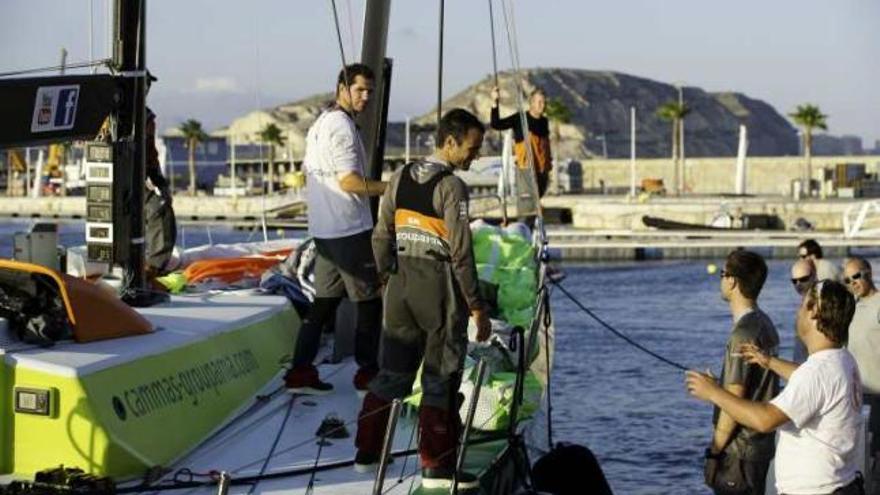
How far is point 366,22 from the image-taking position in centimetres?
1082

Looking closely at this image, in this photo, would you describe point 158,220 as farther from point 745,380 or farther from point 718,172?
point 718,172

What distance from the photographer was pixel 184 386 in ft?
25.6

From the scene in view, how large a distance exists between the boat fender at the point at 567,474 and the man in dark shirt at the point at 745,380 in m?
1.21

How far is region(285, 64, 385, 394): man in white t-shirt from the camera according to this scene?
8523 mm

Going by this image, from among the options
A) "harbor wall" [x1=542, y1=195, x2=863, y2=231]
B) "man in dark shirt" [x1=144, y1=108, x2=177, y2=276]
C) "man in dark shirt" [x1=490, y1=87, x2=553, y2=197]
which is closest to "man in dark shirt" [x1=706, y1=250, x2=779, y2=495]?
"man in dark shirt" [x1=144, y1=108, x2=177, y2=276]

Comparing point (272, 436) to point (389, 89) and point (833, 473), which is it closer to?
point (833, 473)

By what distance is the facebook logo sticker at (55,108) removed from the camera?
6.85 meters

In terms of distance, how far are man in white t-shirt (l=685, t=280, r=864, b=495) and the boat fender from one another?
2222 mm

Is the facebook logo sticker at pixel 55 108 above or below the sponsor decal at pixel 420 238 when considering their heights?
above

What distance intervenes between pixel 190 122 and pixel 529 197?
355 feet

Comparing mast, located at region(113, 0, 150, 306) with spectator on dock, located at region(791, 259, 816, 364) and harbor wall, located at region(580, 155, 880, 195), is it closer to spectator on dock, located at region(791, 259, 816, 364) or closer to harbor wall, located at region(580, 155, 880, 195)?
spectator on dock, located at region(791, 259, 816, 364)

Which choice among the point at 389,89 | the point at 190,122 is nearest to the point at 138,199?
the point at 389,89

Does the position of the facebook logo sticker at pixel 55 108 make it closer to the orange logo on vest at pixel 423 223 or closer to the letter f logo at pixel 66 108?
the letter f logo at pixel 66 108

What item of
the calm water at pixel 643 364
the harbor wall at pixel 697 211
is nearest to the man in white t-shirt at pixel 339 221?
the calm water at pixel 643 364
